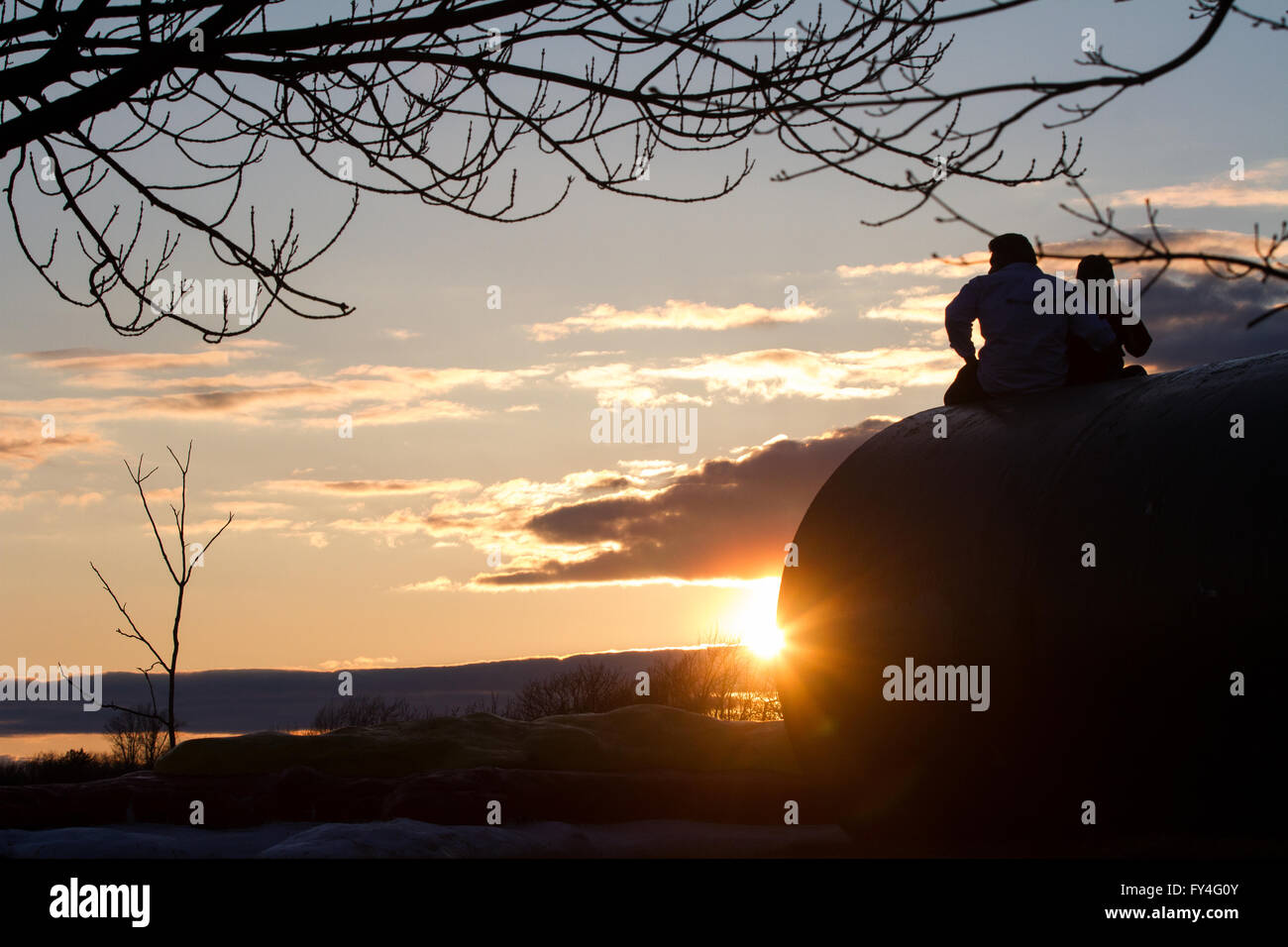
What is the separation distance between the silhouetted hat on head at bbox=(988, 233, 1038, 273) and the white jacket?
99 millimetres

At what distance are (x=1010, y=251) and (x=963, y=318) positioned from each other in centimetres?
52

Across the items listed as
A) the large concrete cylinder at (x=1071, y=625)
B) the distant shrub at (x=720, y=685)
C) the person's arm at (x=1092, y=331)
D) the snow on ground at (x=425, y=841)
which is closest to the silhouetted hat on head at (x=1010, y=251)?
the person's arm at (x=1092, y=331)

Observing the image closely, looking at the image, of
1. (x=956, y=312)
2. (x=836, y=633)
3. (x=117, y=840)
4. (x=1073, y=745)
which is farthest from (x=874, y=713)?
(x=117, y=840)

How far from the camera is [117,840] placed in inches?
279

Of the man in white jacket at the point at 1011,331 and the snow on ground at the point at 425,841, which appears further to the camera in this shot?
the man in white jacket at the point at 1011,331

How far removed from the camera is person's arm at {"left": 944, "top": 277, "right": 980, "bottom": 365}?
26.0 feet

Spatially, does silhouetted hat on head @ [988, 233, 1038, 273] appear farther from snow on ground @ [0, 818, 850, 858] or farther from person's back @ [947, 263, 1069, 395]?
snow on ground @ [0, 818, 850, 858]

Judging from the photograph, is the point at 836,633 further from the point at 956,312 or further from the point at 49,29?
the point at 49,29

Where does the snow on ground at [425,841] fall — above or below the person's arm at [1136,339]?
below

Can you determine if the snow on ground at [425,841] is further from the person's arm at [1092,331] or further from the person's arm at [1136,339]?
the person's arm at [1136,339]

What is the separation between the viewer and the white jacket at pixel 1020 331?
736cm

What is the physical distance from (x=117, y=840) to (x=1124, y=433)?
5926mm

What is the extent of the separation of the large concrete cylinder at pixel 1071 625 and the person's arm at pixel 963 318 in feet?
2.59
